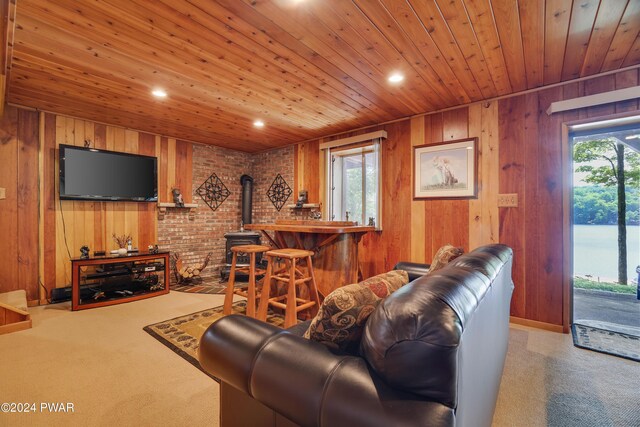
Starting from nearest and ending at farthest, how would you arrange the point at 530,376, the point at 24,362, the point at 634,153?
the point at 530,376 → the point at 24,362 → the point at 634,153

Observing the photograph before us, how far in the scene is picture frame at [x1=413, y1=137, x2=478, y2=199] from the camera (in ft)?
11.5

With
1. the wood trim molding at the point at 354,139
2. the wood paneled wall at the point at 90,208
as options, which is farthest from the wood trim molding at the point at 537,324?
the wood paneled wall at the point at 90,208

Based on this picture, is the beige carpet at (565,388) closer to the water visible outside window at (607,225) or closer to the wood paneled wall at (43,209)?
the water visible outside window at (607,225)

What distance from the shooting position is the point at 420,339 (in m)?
0.73

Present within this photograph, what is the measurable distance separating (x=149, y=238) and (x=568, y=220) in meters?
5.55

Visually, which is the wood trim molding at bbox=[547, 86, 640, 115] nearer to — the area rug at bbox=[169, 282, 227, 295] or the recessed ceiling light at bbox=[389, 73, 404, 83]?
the recessed ceiling light at bbox=[389, 73, 404, 83]

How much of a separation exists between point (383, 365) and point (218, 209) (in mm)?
5410

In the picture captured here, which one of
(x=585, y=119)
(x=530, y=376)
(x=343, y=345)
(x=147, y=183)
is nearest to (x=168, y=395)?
(x=343, y=345)

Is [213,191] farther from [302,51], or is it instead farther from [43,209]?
[302,51]

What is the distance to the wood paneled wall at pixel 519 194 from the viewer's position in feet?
9.70

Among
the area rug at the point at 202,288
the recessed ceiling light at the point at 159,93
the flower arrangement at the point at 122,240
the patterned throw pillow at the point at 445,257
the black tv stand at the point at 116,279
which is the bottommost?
the area rug at the point at 202,288

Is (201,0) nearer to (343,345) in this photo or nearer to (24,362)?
(343,345)

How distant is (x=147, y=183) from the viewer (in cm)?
464

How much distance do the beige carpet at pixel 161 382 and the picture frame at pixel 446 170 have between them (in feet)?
5.43
